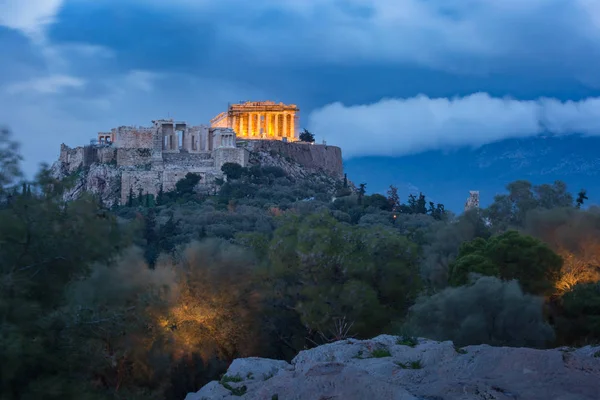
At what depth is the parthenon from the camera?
280 feet

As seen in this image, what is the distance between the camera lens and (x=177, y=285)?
74.4ft

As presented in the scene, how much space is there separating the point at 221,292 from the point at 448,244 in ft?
41.8

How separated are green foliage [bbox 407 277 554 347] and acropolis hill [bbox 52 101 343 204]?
1862 inches

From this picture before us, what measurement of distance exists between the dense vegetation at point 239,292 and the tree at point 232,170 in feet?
103

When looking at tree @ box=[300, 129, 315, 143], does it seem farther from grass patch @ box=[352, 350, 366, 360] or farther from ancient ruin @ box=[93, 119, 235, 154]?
grass patch @ box=[352, 350, 366, 360]

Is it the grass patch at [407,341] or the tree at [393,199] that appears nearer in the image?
the grass patch at [407,341]

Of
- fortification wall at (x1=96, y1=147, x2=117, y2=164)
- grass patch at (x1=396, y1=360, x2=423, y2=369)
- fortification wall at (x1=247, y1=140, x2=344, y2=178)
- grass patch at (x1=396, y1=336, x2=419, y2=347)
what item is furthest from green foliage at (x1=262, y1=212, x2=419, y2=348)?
fortification wall at (x1=96, y1=147, x2=117, y2=164)

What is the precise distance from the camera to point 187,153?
7531cm

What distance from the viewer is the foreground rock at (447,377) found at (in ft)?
38.4

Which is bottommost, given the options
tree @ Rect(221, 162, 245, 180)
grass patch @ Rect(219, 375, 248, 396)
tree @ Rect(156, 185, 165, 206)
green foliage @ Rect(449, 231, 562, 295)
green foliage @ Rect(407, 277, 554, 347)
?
grass patch @ Rect(219, 375, 248, 396)

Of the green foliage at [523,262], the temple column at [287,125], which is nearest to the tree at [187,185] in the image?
the temple column at [287,125]

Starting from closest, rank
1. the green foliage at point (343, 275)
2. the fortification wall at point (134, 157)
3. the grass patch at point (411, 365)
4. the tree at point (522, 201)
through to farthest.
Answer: the grass patch at point (411, 365), the green foliage at point (343, 275), the tree at point (522, 201), the fortification wall at point (134, 157)

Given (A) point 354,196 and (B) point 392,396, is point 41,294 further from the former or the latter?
(A) point 354,196

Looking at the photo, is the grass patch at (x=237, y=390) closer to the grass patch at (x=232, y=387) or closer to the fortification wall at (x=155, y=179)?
the grass patch at (x=232, y=387)
